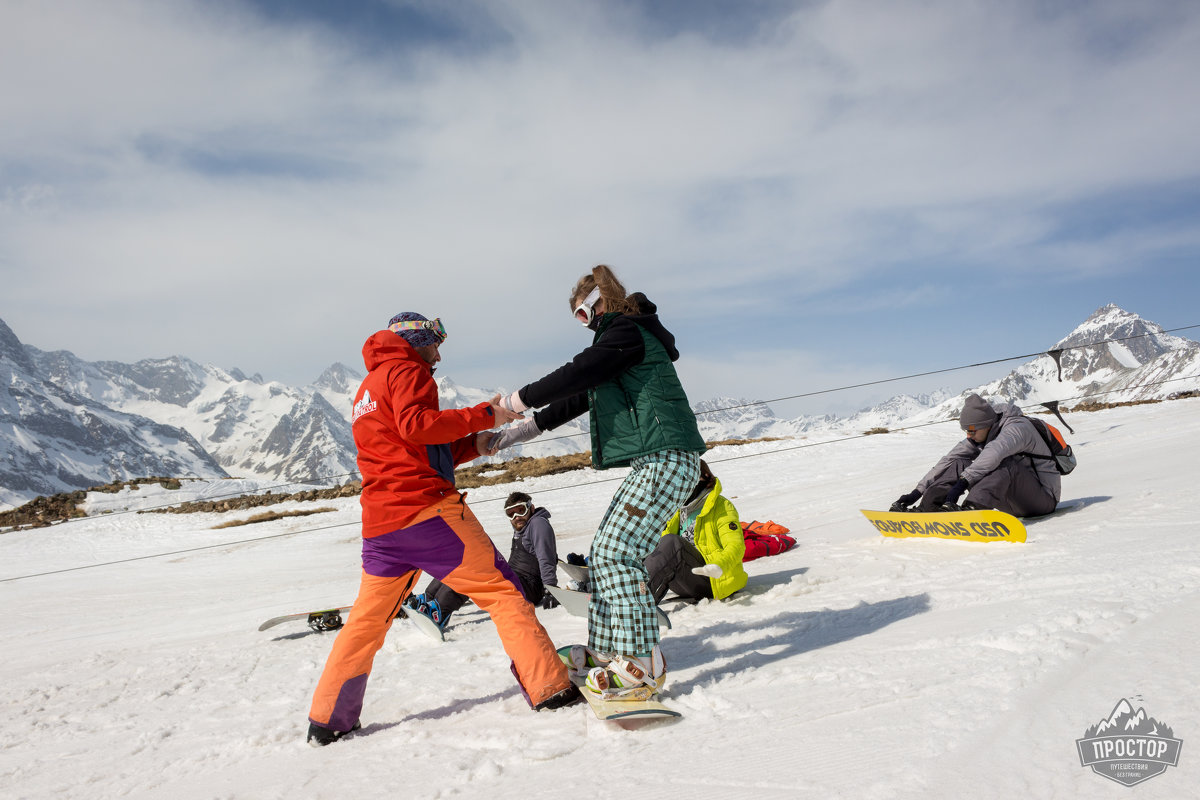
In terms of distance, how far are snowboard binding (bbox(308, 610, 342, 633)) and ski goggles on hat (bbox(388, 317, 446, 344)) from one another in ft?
12.1

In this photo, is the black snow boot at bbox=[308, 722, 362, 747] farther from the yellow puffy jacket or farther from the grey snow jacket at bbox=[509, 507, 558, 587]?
the grey snow jacket at bbox=[509, 507, 558, 587]

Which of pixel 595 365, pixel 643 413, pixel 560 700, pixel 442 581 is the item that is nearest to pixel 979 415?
pixel 643 413

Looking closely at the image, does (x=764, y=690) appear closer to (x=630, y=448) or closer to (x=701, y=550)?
(x=630, y=448)

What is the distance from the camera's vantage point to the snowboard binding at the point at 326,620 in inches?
246

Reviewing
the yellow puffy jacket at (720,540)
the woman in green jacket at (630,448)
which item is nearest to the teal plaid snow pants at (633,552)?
the woman in green jacket at (630,448)

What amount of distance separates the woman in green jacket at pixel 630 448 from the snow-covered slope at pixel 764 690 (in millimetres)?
350

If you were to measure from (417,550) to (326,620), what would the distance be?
3.58m

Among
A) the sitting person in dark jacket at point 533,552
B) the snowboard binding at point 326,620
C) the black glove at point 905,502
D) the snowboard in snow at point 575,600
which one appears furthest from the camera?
the black glove at point 905,502

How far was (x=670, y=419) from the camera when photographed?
10.7 ft

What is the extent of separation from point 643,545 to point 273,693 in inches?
107

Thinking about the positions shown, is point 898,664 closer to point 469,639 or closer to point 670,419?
point 670,419

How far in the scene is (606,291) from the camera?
3.41 meters

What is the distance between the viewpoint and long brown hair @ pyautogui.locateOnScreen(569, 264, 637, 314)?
11.1 ft

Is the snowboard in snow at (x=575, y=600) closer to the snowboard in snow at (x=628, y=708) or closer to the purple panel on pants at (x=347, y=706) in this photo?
the snowboard in snow at (x=628, y=708)
